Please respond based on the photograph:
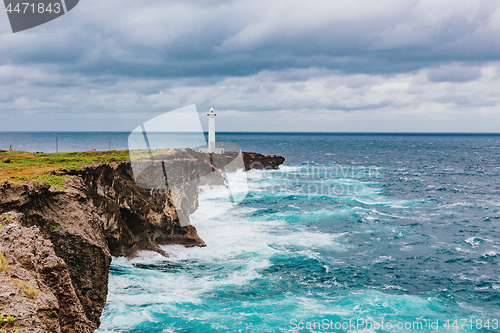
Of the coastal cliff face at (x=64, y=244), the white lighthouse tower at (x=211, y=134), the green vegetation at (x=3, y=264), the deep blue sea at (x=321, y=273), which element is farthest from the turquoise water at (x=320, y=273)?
the white lighthouse tower at (x=211, y=134)

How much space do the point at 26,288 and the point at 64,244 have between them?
4.54 m

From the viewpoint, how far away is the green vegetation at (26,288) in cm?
752

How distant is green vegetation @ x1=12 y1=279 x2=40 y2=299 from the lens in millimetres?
7523


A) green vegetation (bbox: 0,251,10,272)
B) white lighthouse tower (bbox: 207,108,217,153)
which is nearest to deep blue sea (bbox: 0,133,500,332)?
green vegetation (bbox: 0,251,10,272)

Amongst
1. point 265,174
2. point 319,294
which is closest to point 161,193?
point 319,294

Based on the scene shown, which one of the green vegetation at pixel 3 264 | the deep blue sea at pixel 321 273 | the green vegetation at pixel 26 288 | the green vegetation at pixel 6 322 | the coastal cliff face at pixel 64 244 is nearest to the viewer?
the green vegetation at pixel 6 322

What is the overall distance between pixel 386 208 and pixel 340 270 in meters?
20.9

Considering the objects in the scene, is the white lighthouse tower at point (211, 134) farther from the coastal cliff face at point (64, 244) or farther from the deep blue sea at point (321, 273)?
the coastal cliff face at point (64, 244)

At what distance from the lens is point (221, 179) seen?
51.9m

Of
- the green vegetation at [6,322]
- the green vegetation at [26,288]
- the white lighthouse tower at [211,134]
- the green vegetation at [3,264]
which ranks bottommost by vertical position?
the green vegetation at [6,322]

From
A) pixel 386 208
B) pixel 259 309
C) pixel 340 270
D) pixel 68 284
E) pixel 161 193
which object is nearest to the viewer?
pixel 68 284

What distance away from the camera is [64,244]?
11945mm

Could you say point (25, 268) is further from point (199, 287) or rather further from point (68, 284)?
point (199, 287)

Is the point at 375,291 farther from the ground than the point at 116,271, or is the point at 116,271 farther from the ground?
the point at 116,271
